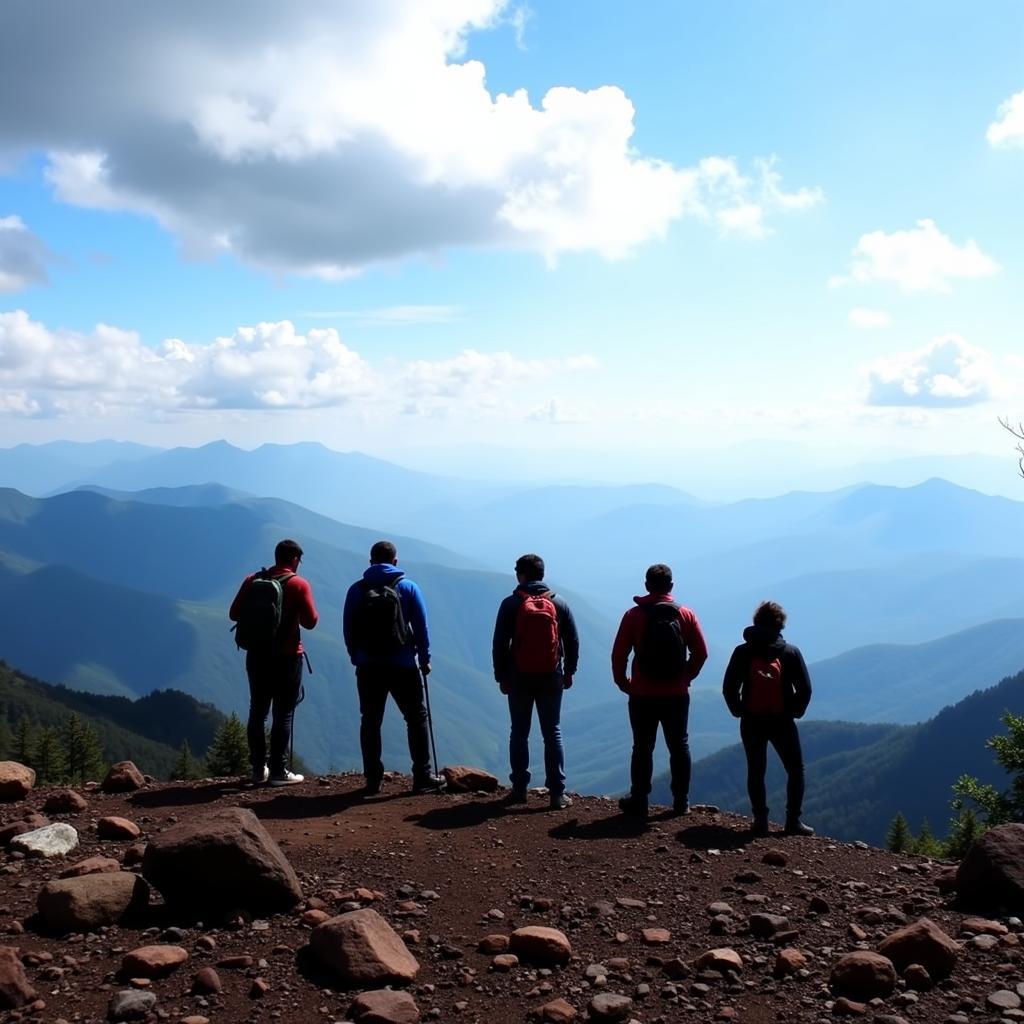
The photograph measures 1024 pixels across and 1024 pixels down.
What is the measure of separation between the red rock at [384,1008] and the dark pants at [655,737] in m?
4.78

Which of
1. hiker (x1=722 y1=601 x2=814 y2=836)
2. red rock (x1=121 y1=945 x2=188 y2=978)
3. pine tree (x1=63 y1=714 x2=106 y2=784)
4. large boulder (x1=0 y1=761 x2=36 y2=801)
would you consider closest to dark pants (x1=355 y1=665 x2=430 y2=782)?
hiker (x1=722 y1=601 x2=814 y2=836)

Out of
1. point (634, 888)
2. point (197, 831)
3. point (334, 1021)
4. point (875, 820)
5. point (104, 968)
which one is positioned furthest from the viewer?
point (875, 820)

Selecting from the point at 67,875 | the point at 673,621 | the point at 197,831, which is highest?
the point at 673,621

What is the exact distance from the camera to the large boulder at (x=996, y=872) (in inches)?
274

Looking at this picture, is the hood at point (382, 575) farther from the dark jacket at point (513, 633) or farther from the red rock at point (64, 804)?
the red rock at point (64, 804)

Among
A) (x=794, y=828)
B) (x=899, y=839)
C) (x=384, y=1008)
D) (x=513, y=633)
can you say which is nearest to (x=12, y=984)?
(x=384, y=1008)

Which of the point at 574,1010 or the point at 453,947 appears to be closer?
the point at 574,1010

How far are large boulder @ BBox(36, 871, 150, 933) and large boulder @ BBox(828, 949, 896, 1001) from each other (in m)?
5.26

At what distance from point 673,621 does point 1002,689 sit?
636 ft

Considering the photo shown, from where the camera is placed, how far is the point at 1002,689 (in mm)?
170625

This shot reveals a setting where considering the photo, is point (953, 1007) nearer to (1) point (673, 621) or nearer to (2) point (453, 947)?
(2) point (453, 947)

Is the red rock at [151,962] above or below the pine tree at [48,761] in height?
above

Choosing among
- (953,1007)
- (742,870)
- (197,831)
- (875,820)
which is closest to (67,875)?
(197,831)

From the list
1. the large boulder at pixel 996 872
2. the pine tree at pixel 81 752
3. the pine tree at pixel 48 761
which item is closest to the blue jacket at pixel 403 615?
the large boulder at pixel 996 872
